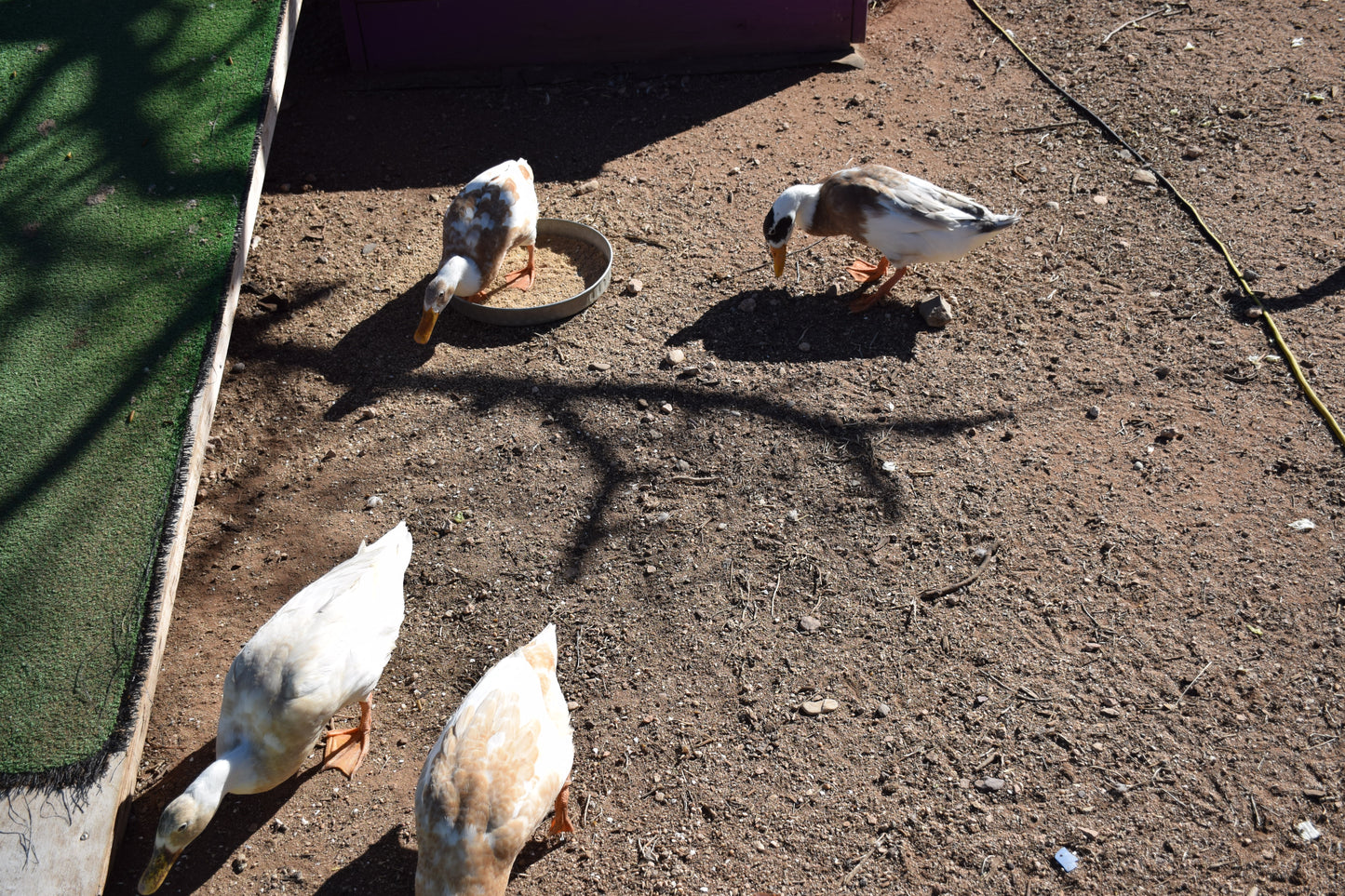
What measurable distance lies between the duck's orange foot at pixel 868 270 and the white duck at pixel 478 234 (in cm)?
189

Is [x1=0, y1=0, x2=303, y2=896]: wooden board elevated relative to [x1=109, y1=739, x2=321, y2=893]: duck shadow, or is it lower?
elevated

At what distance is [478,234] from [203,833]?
9.85 ft

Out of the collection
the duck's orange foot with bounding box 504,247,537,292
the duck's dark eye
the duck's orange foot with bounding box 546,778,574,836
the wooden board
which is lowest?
the duck's orange foot with bounding box 546,778,574,836

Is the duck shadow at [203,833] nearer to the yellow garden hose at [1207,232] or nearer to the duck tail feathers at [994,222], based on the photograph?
the duck tail feathers at [994,222]

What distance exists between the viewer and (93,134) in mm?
4891

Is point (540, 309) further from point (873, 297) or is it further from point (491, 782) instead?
point (491, 782)

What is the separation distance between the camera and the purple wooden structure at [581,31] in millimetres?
6234

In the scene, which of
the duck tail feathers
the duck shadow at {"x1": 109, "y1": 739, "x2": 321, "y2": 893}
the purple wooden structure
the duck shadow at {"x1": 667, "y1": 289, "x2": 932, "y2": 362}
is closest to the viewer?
the duck shadow at {"x1": 109, "y1": 739, "x2": 321, "y2": 893}

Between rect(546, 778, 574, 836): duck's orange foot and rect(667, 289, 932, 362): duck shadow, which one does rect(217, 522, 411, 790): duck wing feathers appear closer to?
rect(546, 778, 574, 836): duck's orange foot

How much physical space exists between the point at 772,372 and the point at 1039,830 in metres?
2.40

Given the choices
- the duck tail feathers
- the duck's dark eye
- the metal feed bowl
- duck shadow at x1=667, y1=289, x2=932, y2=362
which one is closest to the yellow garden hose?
the duck tail feathers

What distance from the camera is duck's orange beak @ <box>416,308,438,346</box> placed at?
445 centimetres

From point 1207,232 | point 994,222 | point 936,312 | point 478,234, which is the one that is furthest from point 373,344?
point 1207,232

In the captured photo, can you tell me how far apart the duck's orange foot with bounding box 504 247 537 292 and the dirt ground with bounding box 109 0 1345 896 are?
1.42 feet
